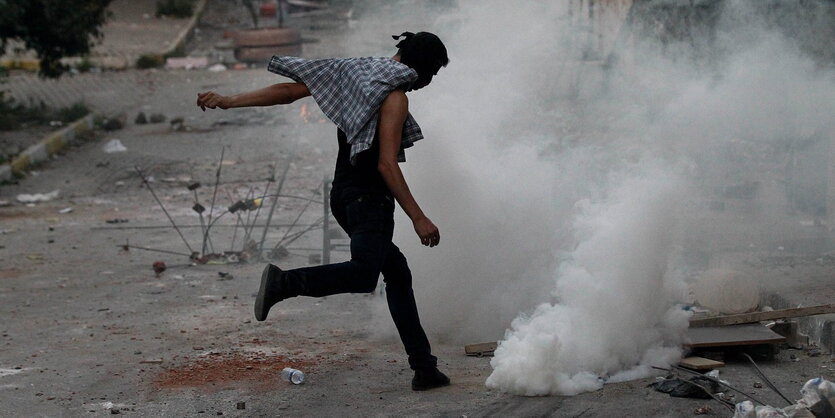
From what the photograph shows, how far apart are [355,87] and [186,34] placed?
67.0 ft

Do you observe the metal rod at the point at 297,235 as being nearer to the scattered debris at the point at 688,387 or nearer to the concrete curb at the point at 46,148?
the scattered debris at the point at 688,387

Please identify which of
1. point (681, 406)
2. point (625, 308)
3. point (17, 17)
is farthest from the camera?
point (17, 17)

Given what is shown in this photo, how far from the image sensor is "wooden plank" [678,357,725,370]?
427cm

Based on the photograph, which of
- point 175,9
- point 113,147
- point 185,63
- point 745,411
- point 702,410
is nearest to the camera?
point 745,411

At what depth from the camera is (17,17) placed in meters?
12.5

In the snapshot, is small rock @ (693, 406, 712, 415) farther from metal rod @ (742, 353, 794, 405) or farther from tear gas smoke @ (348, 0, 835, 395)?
tear gas smoke @ (348, 0, 835, 395)

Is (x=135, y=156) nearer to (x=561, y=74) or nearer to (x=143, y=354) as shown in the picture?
(x=561, y=74)

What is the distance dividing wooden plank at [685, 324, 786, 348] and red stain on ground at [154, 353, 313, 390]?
163 cm

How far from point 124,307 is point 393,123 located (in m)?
2.95

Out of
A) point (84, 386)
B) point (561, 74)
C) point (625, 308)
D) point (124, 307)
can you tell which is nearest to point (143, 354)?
point (84, 386)

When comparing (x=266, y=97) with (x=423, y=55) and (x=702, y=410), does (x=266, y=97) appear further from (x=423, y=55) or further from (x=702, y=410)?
(x=702, y=410)

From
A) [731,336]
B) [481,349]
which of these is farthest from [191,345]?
[731,336]

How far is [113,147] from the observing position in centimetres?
1367

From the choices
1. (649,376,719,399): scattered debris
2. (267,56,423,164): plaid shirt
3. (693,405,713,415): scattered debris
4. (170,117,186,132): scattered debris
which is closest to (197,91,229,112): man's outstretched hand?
(267,56,423,164): plaid shirt
